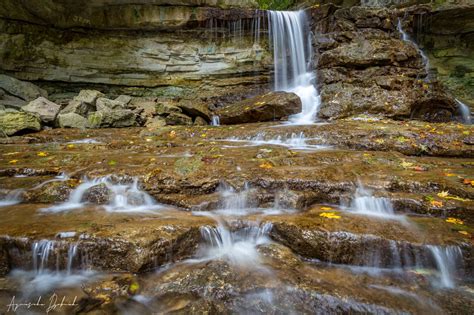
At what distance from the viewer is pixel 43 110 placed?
32.1ft

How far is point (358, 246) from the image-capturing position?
10.1 ft

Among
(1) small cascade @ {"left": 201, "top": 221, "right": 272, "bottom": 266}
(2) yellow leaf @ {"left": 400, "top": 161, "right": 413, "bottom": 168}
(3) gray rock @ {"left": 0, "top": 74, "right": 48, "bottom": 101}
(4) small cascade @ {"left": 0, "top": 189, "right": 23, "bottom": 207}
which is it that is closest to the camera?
(1) small cascade @ {"left": 201, "top": 221, "right": 272, "bottom": 266}

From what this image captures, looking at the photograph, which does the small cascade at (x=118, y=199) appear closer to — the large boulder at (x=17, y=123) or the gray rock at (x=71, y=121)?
the large boulder at (x=17, y=123)

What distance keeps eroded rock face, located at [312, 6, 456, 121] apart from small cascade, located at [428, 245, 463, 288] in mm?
6574

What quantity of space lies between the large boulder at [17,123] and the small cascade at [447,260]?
10.2 metres

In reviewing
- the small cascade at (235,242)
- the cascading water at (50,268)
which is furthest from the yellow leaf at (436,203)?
the cascading water at (50,268)

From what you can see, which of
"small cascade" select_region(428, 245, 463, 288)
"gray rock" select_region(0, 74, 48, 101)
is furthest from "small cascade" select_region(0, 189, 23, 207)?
"gray rock" select_region(0, 74, 48, 101)

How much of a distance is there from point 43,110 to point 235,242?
31.0 feet

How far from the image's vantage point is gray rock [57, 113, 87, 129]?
32.0 feet

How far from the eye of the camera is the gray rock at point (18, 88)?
1145cm

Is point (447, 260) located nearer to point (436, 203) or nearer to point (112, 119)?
Answer: point (436, 203)

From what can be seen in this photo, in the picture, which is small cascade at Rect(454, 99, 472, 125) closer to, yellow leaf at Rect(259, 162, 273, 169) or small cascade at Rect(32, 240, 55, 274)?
yellow leaf at Rect(259, 162, 273, 169)

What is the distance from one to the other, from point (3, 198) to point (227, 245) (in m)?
3.47

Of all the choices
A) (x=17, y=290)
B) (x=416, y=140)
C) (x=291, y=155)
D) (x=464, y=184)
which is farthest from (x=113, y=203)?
(x=416, y=140)
